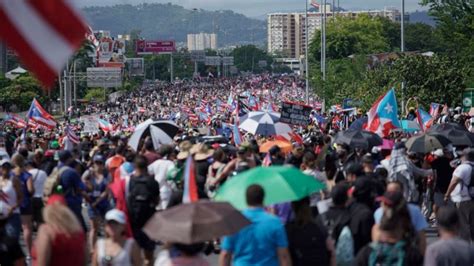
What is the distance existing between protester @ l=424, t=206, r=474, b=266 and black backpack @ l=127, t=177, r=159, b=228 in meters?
5.19

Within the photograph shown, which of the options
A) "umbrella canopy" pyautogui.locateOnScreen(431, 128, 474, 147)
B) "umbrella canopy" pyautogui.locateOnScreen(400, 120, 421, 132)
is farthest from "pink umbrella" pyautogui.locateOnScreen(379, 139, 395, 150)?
"umbrella canopy" pyautogui.locateOnScreen(400, 120, 421, 132)

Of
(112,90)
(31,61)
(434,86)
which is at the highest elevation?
(31,61)

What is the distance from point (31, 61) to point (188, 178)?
5.24 metres

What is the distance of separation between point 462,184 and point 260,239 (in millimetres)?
6839

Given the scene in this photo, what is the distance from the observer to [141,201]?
13.0 metres

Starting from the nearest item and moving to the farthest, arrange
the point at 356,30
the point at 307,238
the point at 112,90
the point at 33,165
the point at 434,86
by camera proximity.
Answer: the point at 307,238
the point at 33,165
the point at 434,86
the point at 356,30
the point at 112,90

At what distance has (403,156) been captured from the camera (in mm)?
15625

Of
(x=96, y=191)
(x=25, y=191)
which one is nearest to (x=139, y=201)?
(x=96, y=191)

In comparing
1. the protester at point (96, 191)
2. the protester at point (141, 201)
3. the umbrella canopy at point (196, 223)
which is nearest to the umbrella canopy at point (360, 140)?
the protester at point (96, 191)

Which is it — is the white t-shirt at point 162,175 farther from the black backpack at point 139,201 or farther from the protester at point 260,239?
the protester at point 260,239

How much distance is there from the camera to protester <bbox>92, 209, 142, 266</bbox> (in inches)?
349

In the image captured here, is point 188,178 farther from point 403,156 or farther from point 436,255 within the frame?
point 403,156

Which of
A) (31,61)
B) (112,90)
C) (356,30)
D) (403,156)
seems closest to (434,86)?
(403,156)

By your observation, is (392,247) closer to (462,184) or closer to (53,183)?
(53,183)
